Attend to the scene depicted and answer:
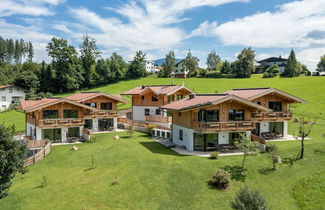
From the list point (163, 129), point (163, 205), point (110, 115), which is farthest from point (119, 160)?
point (110, 115)

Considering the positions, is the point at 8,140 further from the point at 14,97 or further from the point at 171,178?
the point at 14,97

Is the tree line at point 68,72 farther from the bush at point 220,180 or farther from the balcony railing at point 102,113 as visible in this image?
the bush at point 220,180

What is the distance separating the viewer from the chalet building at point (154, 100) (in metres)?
40.6

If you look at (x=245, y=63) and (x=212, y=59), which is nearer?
(x=245, y=63)

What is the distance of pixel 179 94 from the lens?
42594mm

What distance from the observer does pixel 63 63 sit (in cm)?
8044

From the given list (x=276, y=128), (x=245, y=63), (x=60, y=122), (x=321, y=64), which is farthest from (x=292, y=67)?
(x=60, y=122)

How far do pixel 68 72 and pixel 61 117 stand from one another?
50.6 m

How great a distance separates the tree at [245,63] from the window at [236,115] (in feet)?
201

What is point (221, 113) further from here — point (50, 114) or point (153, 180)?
point (50, 114)

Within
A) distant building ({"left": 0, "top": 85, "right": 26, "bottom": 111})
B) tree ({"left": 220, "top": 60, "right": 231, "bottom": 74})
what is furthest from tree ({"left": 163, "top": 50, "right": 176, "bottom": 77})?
distant building ({"left": 0, "top": 85, "right": 26, "bottom": 111})

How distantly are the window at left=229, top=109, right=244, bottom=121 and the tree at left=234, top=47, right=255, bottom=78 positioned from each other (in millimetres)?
61312

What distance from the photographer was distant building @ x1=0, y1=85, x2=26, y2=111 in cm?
6888

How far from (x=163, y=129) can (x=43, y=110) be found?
51.5ft
